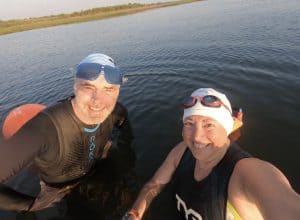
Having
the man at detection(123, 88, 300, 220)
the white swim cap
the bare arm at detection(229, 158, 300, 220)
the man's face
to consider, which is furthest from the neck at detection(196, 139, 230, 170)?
the man's face

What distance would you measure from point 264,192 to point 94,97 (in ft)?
8.63

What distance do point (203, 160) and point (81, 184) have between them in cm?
381

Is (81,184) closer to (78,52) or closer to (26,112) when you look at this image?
(26,112)

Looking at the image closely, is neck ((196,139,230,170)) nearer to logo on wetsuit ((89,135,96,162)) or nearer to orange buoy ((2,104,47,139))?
logo on wetsuit ((89,135,96,162))

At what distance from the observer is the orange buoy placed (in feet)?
11.3

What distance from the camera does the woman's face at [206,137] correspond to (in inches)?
118

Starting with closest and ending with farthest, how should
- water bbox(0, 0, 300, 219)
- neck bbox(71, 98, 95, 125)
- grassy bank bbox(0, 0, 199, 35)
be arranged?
neck bbox(71, 98, 95, 125)
water bbox(0, 0, 300, 219)
grassy bank bbox(0, 0, 199, 35)

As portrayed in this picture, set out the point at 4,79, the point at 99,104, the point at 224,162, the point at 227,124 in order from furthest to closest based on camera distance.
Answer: the point at 4,79, the point at 99,104, the point at 227,124, the point at 224,162

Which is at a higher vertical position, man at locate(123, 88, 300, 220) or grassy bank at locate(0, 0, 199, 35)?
man at locate(123, 88, 300, 220)

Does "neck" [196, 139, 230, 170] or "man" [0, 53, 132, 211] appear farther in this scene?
"man" [0, 53, 132, 211]

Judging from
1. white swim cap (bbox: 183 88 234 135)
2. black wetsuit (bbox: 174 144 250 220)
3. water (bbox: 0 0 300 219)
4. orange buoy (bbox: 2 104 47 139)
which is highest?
white swim cap (bbox: 183 88 234 135)

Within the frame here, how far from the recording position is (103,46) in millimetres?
24234

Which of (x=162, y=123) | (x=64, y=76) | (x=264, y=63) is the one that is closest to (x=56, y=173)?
(x=162, y=123)

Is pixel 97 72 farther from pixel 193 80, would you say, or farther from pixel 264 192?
pixel 193 80
